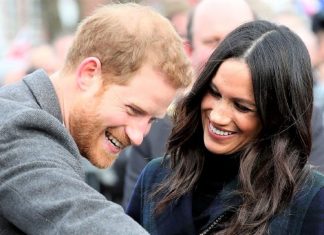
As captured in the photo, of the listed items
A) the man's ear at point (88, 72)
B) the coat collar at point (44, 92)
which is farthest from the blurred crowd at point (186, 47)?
the coat collar at point (44, 92)

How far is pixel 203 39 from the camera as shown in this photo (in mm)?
4477

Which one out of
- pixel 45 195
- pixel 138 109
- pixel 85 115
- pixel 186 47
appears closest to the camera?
pixel 45 195

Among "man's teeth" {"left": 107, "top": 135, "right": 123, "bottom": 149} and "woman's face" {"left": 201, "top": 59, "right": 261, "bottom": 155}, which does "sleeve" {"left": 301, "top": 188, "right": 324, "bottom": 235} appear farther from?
"man's teeth" {"left": 107, "top": 135, "right": 123, "bottom": 149}

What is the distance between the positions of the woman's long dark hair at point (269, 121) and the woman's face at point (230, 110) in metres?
0.03

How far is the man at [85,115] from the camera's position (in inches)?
79.5

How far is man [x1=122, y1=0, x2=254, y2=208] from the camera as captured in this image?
Result: 438cm

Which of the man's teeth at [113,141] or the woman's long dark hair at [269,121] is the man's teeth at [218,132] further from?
the man's teeth at [113,141]

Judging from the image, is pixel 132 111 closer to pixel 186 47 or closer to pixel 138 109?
pixel 138 109

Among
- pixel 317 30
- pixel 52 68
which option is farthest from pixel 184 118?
pixel 52 68

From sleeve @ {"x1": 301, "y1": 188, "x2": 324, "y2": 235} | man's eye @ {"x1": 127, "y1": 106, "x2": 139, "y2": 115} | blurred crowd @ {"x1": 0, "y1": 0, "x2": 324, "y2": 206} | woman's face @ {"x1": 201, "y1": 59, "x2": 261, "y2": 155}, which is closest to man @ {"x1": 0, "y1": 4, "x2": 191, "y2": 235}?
man's eye @ {"x1": 127, "y1": 106, "x2": 139, "y2": 115}

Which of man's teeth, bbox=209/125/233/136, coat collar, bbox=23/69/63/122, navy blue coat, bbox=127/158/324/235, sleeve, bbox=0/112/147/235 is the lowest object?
navy blue coat, bbox=127/158/324/235

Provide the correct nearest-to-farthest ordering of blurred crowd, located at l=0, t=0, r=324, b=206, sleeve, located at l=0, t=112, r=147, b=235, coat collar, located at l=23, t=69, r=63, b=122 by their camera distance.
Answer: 1. sleeve, located at l=0, t=112, r=147, b=235
2. coat collar, located at l=23, t=69, r=63, b=122
3. blurred crowd, located at l=0, t=0, r=324, b=206

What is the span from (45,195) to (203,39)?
2.60 meters

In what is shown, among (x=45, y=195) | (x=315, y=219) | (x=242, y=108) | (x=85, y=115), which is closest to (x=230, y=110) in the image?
(x=242, y=108)
